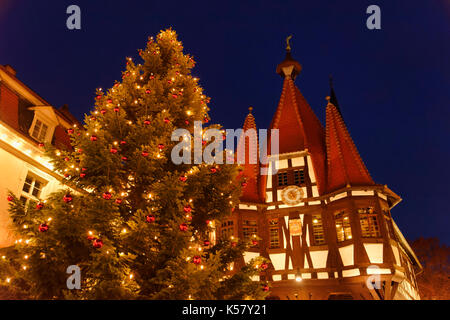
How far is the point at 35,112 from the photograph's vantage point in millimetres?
12500

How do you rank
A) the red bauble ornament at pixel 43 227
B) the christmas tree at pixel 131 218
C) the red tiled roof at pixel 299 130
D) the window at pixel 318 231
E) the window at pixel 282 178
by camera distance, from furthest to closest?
1. the red tiled roof at pixel 299 130
2. the window at pixel 282 178
3. the window at pixel 318 231
4. the christmas tree at pixel 131 218
5. the red bauble ornament at pixel 43 227

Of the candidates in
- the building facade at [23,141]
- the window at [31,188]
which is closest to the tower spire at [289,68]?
the building facade at [23,141]

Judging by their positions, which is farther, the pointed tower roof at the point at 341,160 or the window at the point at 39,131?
the pointed tower roof at the point at 341,160

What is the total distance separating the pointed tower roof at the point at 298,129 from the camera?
1903 cm

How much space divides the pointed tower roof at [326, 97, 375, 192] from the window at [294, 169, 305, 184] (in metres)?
1.37

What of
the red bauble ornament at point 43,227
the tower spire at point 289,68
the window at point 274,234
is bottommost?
the red bauble ornament at point 43,227

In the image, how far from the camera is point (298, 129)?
20.3m

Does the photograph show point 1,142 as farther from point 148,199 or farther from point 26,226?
point 148,199

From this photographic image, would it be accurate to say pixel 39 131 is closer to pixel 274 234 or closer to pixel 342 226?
pixel 274 234

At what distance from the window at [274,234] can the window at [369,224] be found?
4173 mm

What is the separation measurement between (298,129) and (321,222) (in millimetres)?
6051

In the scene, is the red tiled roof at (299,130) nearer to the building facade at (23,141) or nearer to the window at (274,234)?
the window at (274,234)

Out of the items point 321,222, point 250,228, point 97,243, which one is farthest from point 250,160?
point 97,243

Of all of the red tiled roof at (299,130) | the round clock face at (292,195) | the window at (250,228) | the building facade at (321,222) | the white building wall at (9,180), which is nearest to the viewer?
the white building wall at (9,180)
